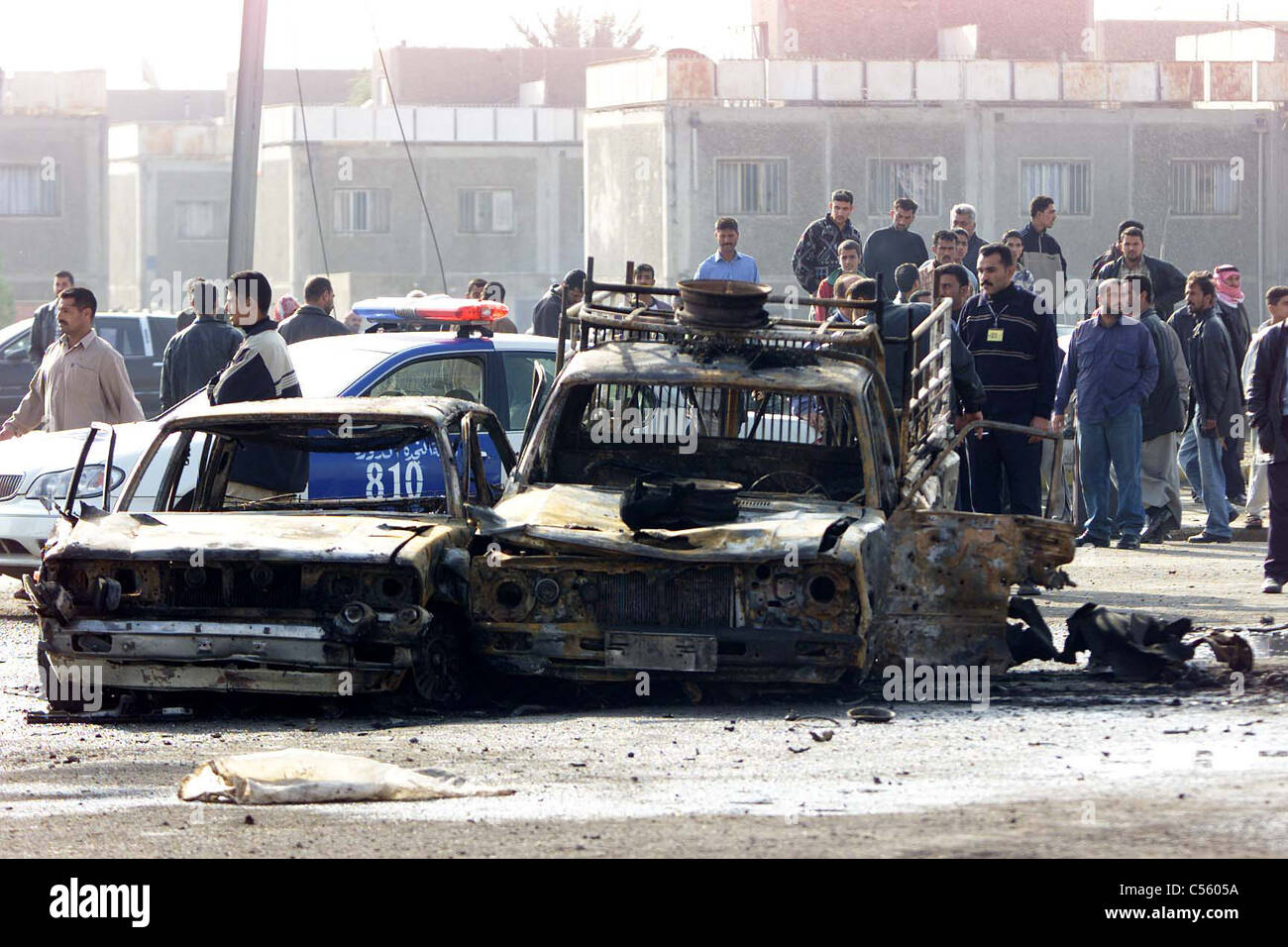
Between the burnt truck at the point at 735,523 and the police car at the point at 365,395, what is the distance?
1011 millimetres

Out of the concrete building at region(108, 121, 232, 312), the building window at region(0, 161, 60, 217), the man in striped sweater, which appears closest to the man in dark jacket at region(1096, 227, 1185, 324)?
the man in striped sweater

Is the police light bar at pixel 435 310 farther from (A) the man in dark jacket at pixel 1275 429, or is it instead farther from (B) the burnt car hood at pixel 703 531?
(A) the man in dark jacket at pixel 1275 429

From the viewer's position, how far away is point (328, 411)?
8.99 m

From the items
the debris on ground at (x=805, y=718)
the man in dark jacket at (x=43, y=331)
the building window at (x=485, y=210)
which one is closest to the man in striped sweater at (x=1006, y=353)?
the debris on ground at (x=805, y=718)

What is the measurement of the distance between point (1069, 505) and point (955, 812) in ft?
36.9

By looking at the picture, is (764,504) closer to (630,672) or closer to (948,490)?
(630,672)

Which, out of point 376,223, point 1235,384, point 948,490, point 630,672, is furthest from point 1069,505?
point 376,223

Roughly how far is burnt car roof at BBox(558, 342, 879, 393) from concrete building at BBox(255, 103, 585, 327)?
49.5 m

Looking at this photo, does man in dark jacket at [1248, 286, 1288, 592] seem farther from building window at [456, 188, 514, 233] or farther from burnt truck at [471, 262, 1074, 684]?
building window at [456, 188, 514, 233]

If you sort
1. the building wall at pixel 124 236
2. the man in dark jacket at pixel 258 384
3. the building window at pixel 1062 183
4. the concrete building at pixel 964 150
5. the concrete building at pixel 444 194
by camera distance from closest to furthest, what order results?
the man in dark jacket at pixel 258 384, the concrete building at pixel 964 150, the building window at pixel 1062 183, the concrete building at pixel 444 194, the building wall at pixel 124 236

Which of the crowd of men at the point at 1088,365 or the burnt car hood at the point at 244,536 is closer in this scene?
the burnt car hood at the point at 244,536

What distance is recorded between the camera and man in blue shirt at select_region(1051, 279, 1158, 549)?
14.3m

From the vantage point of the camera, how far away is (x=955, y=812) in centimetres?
603

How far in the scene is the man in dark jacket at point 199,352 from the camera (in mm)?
12312
